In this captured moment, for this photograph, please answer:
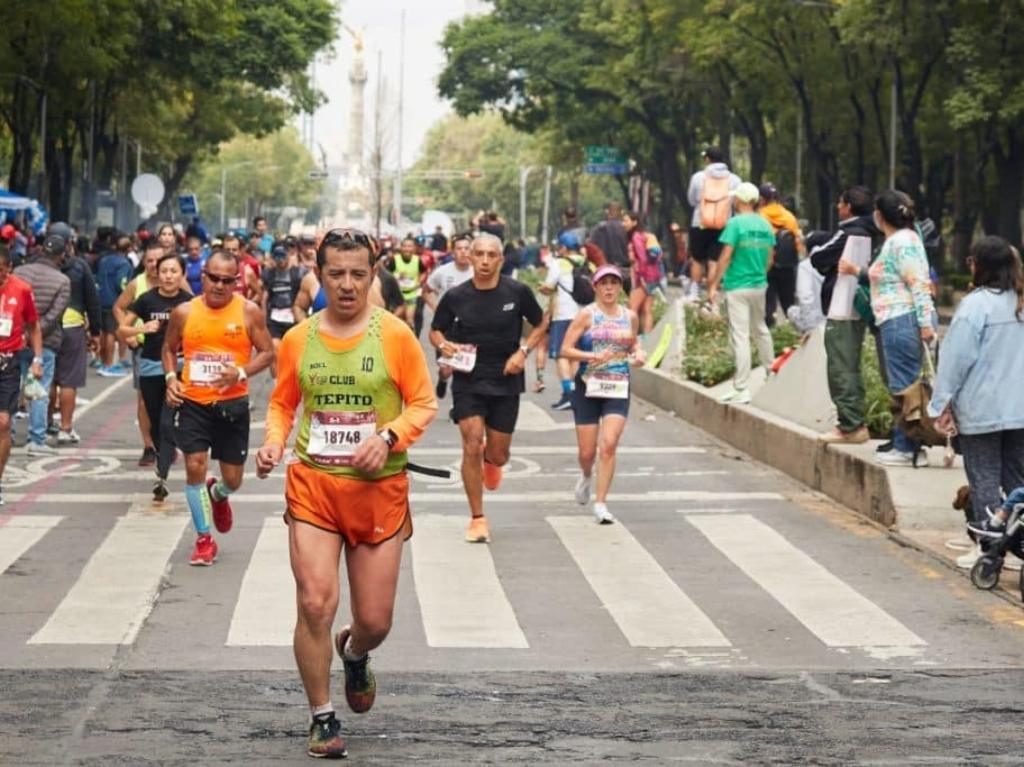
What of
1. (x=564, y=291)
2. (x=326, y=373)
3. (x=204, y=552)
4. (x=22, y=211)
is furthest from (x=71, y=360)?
(x=22, y=211)

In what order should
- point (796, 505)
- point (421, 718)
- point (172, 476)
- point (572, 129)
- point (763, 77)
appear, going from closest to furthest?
point (421, 718) → point (796, 505) → point (172, 476) → point (763, 77) → point (572, 129)

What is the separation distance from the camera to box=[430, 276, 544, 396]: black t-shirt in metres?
13.5

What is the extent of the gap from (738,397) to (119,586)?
9356 mm

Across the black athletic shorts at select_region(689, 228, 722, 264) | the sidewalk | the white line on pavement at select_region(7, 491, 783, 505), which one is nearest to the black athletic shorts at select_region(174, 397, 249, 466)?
the white line on pavement at select_region(7, 491, 783, 505)

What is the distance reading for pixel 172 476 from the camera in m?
16.7

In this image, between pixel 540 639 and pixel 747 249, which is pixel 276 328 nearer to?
pixel 747 249

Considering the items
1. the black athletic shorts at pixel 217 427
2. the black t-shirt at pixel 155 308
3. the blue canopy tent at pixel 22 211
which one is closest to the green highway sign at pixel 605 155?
the blue canopy tent at pixel 22 211

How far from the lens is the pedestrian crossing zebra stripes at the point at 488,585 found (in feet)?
33.3

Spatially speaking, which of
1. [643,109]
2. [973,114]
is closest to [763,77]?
[643,109]

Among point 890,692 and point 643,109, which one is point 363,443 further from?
point 643,109

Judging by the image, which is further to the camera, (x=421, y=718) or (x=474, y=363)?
(x=474, y=363)

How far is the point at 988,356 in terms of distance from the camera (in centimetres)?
1156

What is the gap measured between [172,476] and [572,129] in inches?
2568

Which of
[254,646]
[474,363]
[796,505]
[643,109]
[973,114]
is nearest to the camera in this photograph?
[254,646]
